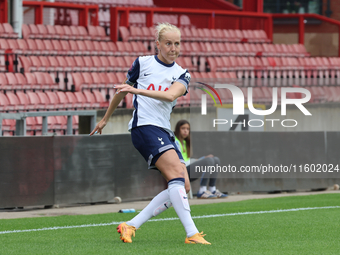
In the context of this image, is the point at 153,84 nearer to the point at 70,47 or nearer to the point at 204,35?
the point at 70,47

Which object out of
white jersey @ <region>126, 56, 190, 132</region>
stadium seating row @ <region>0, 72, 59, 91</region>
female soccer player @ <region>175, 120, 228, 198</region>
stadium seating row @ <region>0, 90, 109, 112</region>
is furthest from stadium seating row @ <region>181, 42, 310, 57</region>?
white jersey @ <region>126, 56, 190, 132</region>

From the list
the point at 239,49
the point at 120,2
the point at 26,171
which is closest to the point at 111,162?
the point at 26,171

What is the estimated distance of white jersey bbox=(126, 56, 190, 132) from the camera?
15.2 feet

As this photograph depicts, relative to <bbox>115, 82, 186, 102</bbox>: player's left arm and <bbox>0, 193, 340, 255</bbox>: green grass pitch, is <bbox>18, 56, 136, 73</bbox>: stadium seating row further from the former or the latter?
<bbox>115, 82, 186, 102</bbox>: player's left arm

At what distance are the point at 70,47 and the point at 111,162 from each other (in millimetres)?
10332

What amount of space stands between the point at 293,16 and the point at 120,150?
19073 millimetres

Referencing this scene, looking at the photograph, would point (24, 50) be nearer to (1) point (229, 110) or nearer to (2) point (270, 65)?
(1) point (229, 110)

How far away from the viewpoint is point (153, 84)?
467 centimetres

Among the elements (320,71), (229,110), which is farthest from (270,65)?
(229,110)

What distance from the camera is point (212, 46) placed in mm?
22688

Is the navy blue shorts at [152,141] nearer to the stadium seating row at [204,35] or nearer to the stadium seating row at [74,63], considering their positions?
the stadium seating row at [74,63]

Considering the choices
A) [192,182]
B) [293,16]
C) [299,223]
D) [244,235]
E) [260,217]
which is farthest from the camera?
[293,16]

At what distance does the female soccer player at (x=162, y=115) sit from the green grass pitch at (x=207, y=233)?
1.17 feet

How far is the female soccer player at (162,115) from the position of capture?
455 cm
